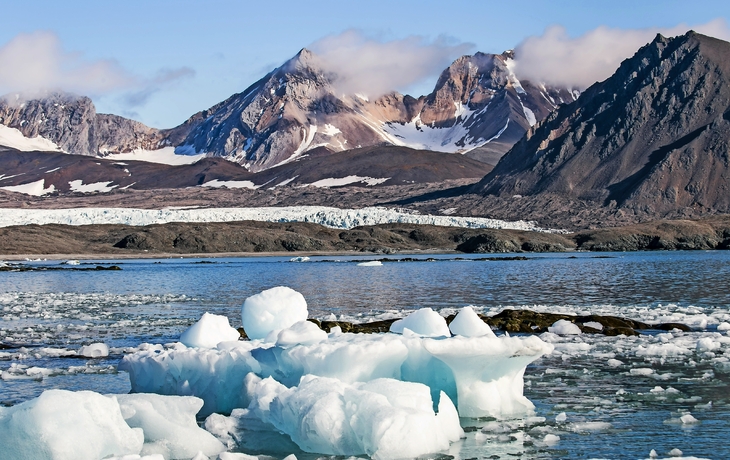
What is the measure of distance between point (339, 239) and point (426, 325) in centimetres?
9023

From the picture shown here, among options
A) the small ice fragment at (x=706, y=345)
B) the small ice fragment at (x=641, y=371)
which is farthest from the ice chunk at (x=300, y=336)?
the small ice fragment at (x=706, y=345)

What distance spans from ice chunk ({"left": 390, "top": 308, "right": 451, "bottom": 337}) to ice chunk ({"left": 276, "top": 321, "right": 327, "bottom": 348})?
7.48 feet

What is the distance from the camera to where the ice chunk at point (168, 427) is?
11023mm

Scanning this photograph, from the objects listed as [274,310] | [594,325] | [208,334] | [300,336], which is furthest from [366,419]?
[594,325]

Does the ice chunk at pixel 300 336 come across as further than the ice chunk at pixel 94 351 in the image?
No

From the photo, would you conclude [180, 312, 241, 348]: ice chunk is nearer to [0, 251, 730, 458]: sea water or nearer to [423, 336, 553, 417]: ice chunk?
[0, 251, 730, 458]: sea water

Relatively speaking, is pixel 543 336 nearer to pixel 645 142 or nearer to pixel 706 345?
pixel 706 345

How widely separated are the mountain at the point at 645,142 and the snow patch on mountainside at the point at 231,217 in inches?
A: 881

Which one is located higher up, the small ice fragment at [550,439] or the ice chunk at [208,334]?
the ice chunk at [208,334]

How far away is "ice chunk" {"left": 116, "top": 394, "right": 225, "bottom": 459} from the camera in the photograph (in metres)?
11.0

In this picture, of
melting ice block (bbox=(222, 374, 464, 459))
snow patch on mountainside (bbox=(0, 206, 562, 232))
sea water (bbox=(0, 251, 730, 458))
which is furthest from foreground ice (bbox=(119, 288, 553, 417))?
snow patch on mountainside (bbox=(0, 206, 562, 232))

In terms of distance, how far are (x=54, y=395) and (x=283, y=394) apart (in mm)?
3191

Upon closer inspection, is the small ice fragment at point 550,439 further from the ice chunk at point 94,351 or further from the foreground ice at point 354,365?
the ice chunk at point 94,351

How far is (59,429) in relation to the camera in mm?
9672
